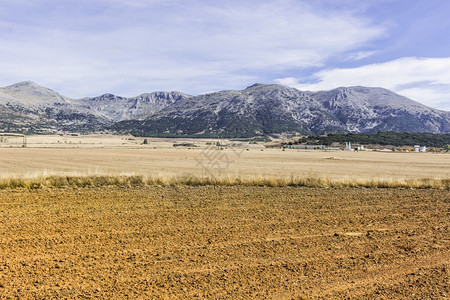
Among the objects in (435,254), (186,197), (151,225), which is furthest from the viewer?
(186,197)

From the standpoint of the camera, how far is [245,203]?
1697cm

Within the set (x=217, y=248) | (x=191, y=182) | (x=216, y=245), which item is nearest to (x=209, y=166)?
(x=191, y=182)

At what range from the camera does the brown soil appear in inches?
282

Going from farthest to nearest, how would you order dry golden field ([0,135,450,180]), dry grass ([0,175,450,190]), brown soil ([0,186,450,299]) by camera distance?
dry golden field ([0,135,450,180]) → dry grass ([0,175,450,190]) → brown soil ([0,186,450,299])

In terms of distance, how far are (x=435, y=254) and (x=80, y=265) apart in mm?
8951

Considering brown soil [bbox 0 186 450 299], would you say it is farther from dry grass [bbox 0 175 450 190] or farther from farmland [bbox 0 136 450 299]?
dry grass [bbox 0 175 450 190]

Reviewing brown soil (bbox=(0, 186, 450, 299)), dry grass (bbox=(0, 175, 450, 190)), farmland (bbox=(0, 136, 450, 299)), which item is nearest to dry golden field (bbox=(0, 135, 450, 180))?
dry grass (bbox=(0, 175, 450, 190))

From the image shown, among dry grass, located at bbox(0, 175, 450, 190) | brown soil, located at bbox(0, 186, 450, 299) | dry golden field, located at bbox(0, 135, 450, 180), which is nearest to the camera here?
brown soil, located at bbox(0, 186, 450, 299)

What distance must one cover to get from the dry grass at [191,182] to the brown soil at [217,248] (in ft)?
8.58

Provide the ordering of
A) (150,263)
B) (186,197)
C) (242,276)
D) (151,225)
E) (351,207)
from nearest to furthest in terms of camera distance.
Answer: (242,276), (150,263), (151,225), (351,207), (186,197)

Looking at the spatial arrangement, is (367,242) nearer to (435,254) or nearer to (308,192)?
(435,254)

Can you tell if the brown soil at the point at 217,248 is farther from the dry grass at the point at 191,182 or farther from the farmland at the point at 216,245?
the dry grass at the point at 191,182

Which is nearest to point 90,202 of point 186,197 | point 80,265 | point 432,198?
point 186,197

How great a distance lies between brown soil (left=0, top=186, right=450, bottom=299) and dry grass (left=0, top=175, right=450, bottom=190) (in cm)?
261
